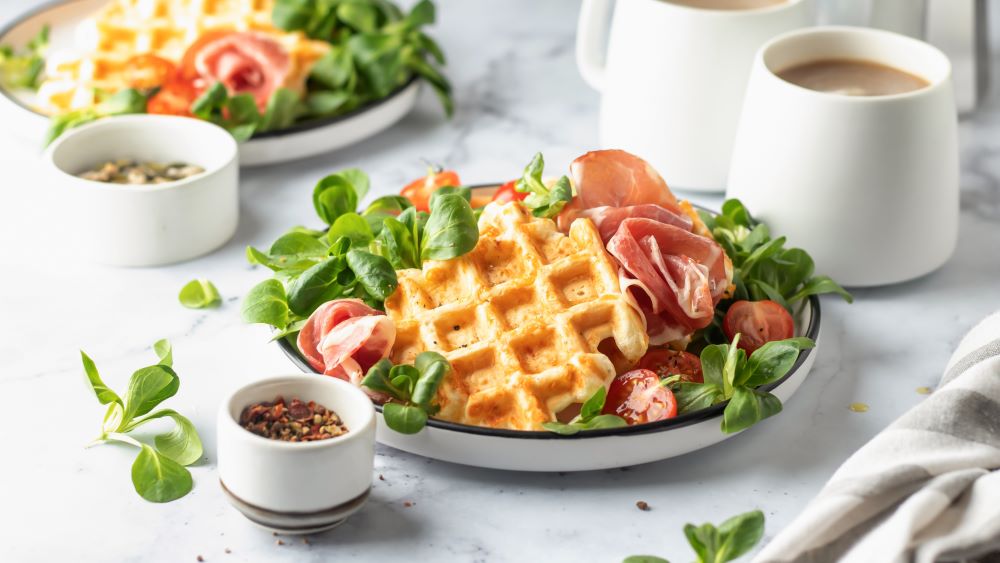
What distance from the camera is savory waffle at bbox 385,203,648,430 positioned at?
1320mm

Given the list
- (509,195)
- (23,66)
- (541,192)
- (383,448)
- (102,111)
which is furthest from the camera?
Result: (23,66)

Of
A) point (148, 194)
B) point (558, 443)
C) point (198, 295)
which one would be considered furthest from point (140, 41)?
point (558, 443)

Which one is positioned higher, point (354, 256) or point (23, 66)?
point (354, 256)

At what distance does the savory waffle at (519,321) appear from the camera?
132 cm

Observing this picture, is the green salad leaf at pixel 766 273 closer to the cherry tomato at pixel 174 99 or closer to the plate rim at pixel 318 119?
the plate rim at pixel 318 119

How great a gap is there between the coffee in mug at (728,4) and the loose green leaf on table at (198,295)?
868 millimetres

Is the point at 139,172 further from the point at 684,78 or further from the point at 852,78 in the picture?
the point at 852,78

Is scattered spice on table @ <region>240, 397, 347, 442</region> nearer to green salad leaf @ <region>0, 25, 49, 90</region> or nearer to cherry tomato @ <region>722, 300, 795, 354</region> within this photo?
cherry tomato @ <region>722, 300, 795, 354</region>

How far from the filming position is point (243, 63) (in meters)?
2.04

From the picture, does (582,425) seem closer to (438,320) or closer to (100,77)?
(438,320)

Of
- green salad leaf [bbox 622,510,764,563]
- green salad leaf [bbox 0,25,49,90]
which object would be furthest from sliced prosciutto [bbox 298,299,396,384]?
green salad leaf [bbox 0,25,49,90]

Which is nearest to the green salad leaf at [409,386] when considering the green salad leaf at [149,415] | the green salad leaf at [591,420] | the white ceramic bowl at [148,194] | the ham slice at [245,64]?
the green salad leaf at [591,420]

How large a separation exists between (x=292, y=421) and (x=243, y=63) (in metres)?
0.97

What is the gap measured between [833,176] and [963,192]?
20.7 inches
